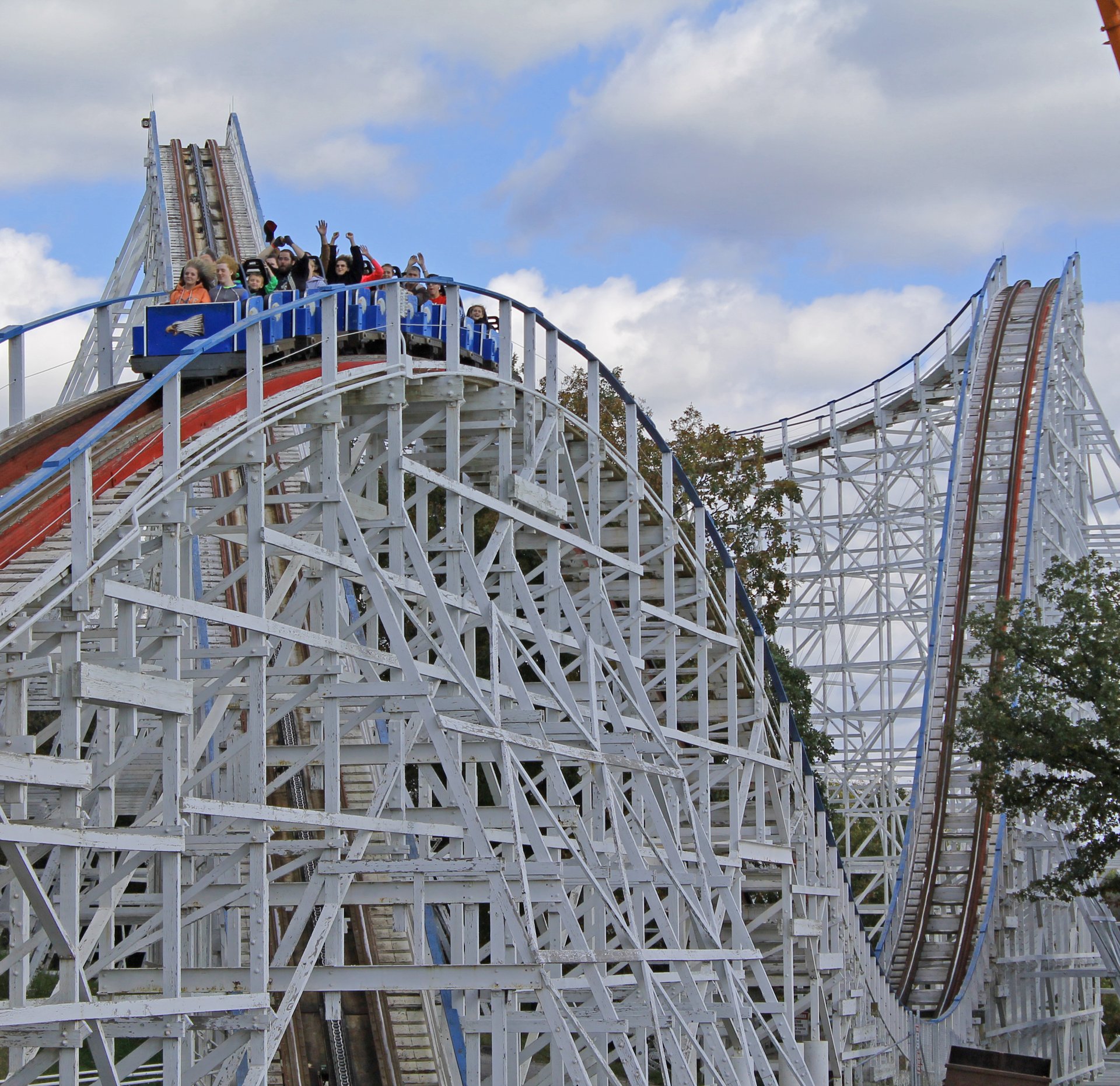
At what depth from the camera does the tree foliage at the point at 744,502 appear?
2708cm

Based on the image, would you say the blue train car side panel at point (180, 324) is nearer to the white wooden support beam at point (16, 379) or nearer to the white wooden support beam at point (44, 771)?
the white wooden support beam at point (16, 379)

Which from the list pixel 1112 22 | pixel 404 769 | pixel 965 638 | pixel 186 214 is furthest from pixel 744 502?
pixel 404 769

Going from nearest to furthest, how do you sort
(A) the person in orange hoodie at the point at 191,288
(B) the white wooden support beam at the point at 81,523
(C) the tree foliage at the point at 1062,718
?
1. (B) the white wooden support beam at the point at 81,523
2. (A) the person in orange hoodie at the point at 191,288
3. (C) the tree foliage at the point at 1062,718

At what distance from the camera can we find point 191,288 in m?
13.7

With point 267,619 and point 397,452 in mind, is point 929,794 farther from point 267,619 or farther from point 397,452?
point 267,619

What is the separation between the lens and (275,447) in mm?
12359

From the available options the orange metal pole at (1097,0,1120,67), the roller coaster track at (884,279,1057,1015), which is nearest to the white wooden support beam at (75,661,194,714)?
the orange metal pole at (1097,0,1120,67)

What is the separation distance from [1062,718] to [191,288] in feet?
33.2

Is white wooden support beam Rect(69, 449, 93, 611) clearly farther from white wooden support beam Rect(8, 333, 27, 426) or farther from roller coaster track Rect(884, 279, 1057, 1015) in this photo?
roller coaster track Rect(884, 279, 1057, 1015)

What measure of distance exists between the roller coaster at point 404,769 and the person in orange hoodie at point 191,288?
0.44 metres

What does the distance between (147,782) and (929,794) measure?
12.5 meters

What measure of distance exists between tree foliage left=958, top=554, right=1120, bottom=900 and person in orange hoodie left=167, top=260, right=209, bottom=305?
31.8 ft

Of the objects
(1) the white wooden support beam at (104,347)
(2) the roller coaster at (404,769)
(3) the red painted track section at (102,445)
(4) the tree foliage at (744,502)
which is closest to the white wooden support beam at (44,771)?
(2) the roller coaster at (404,769)

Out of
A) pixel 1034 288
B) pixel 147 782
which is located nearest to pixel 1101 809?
pixel 147 782
